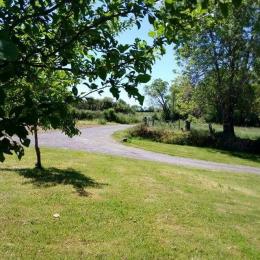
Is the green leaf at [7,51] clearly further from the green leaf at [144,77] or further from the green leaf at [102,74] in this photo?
the green leaf at [102,74]

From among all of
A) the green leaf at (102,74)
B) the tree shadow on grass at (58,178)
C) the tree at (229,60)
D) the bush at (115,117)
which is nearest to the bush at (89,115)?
the bush at (115,117)

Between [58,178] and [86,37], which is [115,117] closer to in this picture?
[58,178]

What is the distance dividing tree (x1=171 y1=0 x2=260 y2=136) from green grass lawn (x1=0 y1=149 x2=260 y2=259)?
22.0 meters

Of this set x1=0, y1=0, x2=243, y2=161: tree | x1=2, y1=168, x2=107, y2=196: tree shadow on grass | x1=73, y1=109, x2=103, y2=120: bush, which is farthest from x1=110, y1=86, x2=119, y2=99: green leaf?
x1=73, y1=109, x2=103, y2=120: bush

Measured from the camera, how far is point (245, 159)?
32.2 m

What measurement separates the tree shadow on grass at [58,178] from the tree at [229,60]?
2270cm

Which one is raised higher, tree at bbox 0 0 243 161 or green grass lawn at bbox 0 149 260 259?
tree at bbox 0 0 243 161

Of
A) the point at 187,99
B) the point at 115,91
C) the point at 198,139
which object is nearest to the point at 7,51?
the point at 115,91

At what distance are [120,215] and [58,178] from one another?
4.91m

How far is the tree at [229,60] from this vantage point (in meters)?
37.4

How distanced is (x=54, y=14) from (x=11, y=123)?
3.91 ft

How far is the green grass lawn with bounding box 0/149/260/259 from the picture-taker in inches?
340

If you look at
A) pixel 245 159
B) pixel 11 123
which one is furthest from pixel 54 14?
pixel 245 159

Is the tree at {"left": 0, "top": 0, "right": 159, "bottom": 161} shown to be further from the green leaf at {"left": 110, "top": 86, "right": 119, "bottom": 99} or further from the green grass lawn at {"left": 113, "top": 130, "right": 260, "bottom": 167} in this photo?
the green grass lawn at {"left": 113, "top": 130, "right": 260, "bottom": 167}
